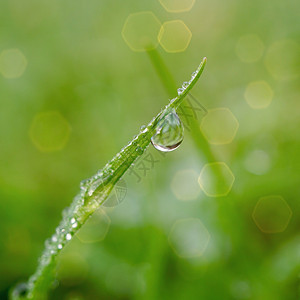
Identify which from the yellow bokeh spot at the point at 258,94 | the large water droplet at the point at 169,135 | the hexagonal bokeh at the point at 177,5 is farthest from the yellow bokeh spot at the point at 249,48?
the large water droplet at the point at 169,135

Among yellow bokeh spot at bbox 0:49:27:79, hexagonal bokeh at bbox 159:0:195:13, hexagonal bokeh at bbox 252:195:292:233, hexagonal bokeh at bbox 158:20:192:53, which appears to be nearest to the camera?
hexagonal bokeh at bbox 252:195:292:233

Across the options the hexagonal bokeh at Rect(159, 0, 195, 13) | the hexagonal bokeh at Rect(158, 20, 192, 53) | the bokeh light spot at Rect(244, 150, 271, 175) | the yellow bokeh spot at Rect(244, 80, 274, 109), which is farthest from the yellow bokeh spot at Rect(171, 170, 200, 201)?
the hexagonal bokeh at Rect(159, 0, 195, 13)

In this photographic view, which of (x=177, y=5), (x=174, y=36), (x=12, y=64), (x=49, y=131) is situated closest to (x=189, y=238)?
(x=49, y=131)

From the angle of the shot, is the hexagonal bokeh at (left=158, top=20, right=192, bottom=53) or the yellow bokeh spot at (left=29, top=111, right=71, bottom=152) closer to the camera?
the yellow bokeh spot at (left=29, top=111, right=71, bottom=152)

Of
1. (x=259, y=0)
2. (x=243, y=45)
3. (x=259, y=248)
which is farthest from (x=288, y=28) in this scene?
(x=259, y=248)

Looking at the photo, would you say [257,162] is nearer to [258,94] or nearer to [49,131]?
[258,94]

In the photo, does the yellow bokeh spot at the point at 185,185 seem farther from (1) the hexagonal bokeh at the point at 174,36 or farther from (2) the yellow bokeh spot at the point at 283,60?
(1) the hexagonal bokeh at the point at 174,36

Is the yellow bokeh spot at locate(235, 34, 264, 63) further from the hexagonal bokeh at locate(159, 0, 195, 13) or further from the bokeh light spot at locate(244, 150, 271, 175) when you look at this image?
the bokeh light spot at locate(244, 150, 271, 175)
